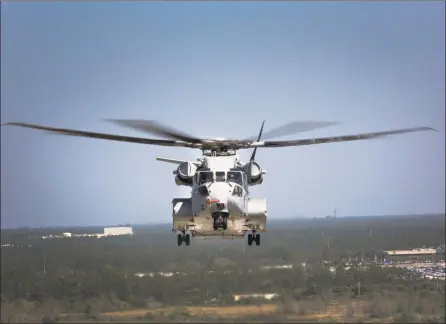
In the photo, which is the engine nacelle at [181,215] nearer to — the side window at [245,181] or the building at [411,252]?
the side window at [245,181]

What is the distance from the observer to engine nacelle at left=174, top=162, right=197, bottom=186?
18.9 meters

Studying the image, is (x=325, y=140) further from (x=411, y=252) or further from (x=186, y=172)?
(x=411, y=252)

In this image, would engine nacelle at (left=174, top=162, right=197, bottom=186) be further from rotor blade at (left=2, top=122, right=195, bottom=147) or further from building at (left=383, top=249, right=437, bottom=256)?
building at (left=383, top=249, right=437, bottom=256)

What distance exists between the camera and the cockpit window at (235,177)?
18156 millimetres

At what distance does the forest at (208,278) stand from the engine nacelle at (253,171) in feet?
75.1

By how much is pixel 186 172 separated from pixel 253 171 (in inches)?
71.9

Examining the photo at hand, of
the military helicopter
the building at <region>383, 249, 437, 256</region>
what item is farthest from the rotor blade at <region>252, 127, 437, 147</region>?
the building at <region>383, 249, 437, 256</region>

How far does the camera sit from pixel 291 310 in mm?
51031

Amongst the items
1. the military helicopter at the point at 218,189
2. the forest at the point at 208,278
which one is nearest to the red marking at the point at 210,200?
the military helicopter at the point at 218,189

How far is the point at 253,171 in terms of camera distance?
19109 mm

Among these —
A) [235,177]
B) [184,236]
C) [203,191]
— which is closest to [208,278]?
[184,236]

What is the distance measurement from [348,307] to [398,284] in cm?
511

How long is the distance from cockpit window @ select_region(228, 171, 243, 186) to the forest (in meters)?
23.8

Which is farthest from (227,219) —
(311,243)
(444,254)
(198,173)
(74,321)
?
(444,254)
